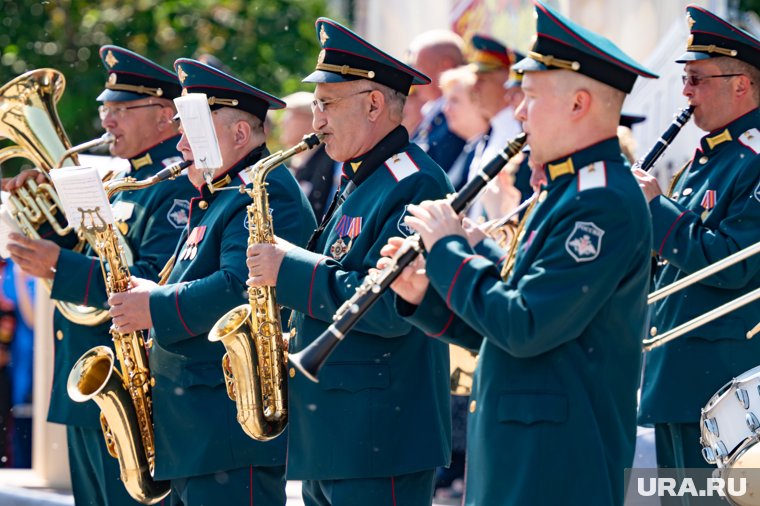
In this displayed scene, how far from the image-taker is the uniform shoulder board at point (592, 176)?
4.03 metres

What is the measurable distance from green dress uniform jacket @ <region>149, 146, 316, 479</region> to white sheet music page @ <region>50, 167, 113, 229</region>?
395mm

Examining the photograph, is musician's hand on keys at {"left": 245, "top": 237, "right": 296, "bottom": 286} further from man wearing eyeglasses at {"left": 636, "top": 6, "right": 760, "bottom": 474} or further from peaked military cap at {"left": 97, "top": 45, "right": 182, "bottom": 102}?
peaked military cap at {"left": 97, "top": 45, "right": 182, "bottom": 102}

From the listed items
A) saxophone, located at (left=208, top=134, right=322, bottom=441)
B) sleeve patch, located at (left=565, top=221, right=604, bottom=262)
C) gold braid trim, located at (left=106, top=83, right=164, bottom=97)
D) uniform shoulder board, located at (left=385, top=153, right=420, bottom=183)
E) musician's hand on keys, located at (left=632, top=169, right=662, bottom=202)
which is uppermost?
gold braid trim, located at (left=106, top=83, right=164, bottom=97)

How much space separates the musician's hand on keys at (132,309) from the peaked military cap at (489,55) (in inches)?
149

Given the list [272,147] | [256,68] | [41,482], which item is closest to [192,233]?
[41,482]

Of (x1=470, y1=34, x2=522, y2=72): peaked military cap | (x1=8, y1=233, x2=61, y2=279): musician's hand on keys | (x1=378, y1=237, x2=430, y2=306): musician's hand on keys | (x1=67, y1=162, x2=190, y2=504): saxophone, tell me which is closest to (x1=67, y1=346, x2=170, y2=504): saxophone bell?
(x1=67, y1=162, x2=190, y2=504): saxophone

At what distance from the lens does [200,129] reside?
5.46m

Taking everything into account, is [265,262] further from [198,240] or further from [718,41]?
[718,41]

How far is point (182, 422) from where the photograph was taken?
5.63m

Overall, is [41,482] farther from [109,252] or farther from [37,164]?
[109,252]

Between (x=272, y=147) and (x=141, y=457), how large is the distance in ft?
41.0

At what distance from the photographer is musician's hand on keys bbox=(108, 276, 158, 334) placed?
18.6 ft

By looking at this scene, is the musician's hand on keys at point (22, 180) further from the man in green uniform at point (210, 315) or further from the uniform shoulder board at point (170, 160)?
the man in green uniform at point (210, 315)

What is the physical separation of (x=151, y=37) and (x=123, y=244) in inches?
390
